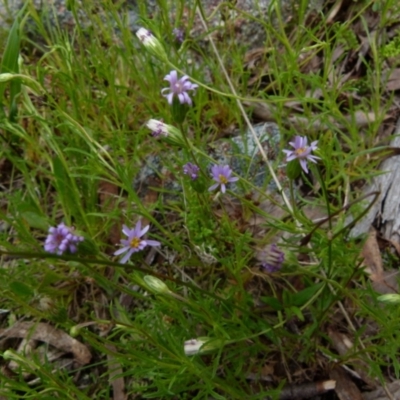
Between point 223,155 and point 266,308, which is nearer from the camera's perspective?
point 266,308

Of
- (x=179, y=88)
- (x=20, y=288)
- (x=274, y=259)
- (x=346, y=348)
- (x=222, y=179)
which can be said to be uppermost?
(x=179, y=88)

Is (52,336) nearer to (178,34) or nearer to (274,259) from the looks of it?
(274,259)

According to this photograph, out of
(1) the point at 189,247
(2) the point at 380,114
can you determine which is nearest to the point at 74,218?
(1) the point at 189,247

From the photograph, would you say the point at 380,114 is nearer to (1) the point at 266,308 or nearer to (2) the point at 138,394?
(1) the point at 266,308

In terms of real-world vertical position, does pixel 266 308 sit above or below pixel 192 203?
below

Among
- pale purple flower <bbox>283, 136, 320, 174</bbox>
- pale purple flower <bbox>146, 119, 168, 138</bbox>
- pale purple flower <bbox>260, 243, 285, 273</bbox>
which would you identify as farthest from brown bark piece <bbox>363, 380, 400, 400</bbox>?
pale purple flower <bbox>146, 119, 168, 138</bbox>

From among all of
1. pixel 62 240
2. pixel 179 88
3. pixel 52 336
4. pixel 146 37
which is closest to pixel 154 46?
pixel 146 37

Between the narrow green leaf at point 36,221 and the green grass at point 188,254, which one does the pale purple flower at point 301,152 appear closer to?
the green grass at point 188,254

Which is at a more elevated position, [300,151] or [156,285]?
[300,151]
